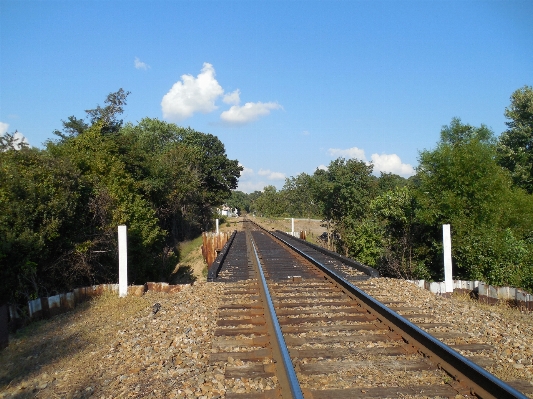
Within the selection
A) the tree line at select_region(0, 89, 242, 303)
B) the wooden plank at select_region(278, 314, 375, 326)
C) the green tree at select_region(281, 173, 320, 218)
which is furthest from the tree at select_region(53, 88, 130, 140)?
the green tree at select_region(281, 173, 320, 218)

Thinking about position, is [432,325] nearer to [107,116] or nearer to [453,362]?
[453,362]

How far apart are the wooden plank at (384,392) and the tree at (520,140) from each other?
29.2m

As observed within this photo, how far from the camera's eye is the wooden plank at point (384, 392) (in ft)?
12.4

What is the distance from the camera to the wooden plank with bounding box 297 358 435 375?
432 cm

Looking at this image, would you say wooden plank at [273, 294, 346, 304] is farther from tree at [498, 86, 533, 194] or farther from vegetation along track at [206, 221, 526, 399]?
tree at [498, 86, 533, 194]

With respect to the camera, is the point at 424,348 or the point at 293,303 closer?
the point at 424,348

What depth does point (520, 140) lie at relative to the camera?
103 ft

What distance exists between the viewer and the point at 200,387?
4.04 m

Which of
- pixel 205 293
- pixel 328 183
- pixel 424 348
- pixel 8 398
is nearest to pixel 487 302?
pixel 424 348

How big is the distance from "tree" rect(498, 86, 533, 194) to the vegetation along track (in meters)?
26.4

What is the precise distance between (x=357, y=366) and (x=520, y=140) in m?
32.5

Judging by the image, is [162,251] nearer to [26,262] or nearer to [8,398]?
[26,262]

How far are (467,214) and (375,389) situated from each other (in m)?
10.8

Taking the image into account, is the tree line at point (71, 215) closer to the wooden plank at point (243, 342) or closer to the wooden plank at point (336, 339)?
the wooden plank at point (243, 342)
